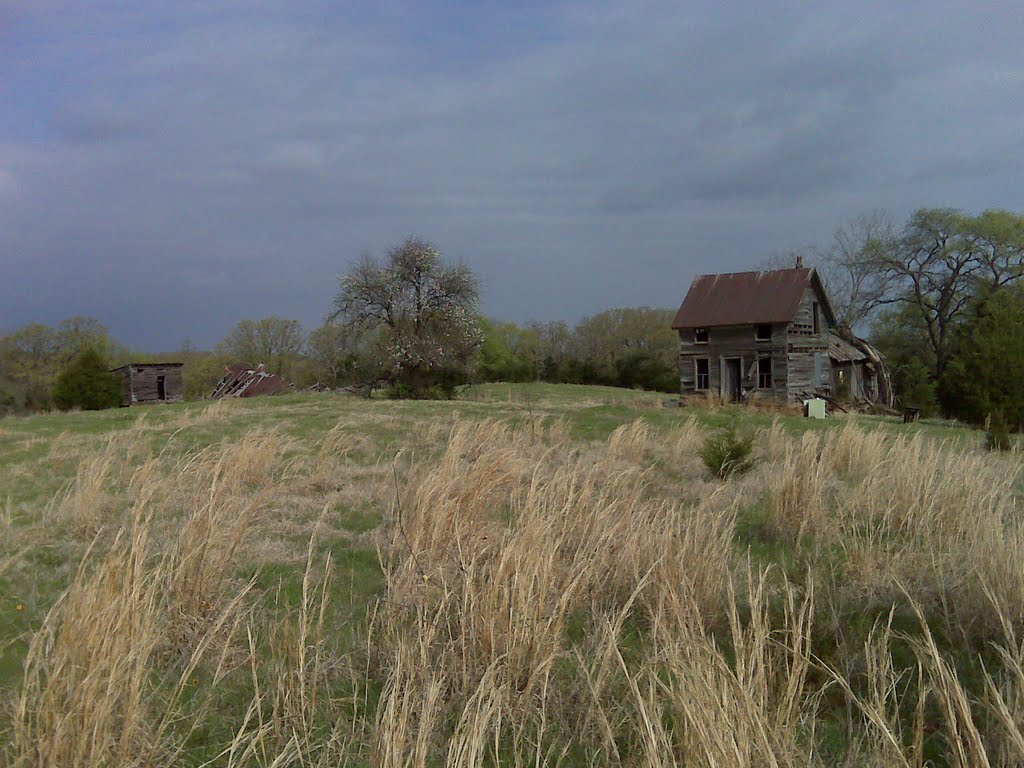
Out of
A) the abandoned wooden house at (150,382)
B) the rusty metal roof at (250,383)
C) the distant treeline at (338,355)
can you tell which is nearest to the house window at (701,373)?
the distant treeline at (338,355)

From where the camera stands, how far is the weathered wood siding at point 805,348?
29000 millimetres

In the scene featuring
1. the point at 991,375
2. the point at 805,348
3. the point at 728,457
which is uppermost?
the point at 805,348

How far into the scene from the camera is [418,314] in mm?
28969

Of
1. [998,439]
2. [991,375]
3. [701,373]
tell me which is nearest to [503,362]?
[701,373]

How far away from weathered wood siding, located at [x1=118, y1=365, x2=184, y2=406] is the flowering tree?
Answer: 1178 cm

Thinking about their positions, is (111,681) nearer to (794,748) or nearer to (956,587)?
(794,748)

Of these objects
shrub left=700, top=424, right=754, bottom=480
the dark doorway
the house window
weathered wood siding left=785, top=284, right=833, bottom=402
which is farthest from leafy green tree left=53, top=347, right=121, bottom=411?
weathered wood siding left=785, top=284, right=833, bottom=402

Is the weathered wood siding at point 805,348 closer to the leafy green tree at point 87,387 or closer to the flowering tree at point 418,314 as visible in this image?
the flowering tree at point 418,314

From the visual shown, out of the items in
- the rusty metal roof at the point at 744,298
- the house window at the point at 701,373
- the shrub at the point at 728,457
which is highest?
the rusty metal roof at the point at 744,298

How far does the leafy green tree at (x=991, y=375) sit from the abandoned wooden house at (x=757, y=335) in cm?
711

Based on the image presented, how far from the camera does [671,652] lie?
2656mm

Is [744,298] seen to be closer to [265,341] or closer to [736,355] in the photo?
[736,355]

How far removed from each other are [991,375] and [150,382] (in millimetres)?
34812

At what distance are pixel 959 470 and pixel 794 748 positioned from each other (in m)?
5.63
